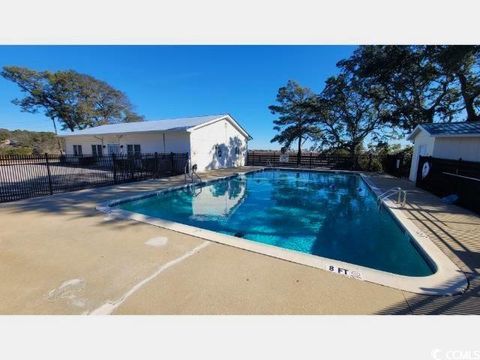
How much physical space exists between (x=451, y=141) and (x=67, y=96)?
39.5m

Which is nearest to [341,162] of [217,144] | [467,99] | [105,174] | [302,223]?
[467,99]

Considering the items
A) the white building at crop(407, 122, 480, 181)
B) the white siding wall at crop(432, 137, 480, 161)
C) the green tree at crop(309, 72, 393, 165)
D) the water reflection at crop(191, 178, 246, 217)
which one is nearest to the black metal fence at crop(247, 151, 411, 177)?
the green tree at crop(309, 72, 393, 165)

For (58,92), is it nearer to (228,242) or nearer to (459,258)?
(228,242)

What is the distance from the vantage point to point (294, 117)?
2416cm

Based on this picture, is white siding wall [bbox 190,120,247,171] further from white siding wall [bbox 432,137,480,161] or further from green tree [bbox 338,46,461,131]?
white siding wall [bbox 432,137,480,161]

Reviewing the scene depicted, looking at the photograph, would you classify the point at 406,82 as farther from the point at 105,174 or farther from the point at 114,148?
the point at 114,148

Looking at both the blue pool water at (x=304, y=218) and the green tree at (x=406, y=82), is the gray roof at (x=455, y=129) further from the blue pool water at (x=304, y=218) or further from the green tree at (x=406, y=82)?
the green tree at (x=406, y=82)

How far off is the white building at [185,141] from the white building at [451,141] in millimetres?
13284

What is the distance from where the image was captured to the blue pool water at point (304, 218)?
204 inches

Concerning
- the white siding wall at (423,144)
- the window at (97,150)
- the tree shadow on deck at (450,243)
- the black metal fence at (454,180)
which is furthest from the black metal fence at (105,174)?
the white siding wall at (423,144)

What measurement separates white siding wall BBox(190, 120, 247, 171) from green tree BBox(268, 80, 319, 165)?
484 cm

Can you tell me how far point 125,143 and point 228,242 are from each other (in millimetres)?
18273
